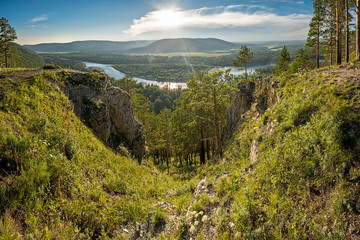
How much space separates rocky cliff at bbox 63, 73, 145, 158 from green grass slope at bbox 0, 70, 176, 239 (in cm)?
444

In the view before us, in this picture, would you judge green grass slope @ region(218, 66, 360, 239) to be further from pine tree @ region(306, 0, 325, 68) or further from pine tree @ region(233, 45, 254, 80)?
pine tree @ region(233, 45, 254, 80)

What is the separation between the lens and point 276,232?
4973 mm

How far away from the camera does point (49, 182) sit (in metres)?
6.18

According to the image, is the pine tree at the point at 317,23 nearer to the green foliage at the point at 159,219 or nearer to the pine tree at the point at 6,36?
the green foliage at the point at 159,219

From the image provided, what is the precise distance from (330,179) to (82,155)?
10274 mm

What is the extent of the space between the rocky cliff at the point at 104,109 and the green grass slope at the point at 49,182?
175 inches

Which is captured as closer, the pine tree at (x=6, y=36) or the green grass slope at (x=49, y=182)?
the green grass slope at (x=49, y=182)

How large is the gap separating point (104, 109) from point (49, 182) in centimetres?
1217

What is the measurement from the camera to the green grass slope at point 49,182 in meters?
5.04

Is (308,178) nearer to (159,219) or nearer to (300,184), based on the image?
(300,184)

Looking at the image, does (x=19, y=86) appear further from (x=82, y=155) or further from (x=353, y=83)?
(x=353, y=83)

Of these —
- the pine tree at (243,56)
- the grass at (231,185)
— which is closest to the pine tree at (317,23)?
the pine tree at (243,56)

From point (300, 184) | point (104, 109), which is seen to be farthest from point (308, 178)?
point (104, 109)

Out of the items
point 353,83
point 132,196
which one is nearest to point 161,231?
point 132,196
